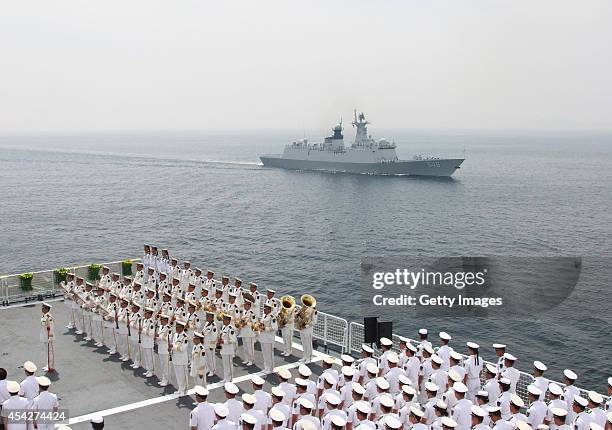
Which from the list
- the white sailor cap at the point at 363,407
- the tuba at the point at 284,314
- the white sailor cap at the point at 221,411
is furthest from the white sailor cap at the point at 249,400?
the tuba at the point at 284,314

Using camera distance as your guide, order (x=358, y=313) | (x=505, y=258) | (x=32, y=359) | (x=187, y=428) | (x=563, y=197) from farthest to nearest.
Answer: (x=563, y=197)
(x=505, y=258)
(x=358, y=313)
(x=32, y=359)
(x=187, y=428)

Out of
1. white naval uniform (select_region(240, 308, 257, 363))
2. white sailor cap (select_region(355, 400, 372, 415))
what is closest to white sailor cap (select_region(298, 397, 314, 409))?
white sailor cap (select_region(355, 400, 372, 415))

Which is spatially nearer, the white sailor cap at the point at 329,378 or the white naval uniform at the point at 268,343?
the white sailor cap at the point at 329,378

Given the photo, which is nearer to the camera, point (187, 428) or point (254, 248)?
point (187, 428)

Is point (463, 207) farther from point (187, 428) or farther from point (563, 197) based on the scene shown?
point (187, 428)

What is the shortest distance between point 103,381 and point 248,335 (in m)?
4.10

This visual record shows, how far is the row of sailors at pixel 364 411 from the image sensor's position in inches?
398

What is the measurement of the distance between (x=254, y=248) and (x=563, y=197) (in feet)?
209

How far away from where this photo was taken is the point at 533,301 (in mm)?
39844

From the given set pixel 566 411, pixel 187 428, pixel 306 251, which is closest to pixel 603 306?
pixel 306 251

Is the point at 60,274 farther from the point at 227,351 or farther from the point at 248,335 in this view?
the point at 227,351

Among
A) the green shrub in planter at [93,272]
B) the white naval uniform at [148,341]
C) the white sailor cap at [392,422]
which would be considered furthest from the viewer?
the green shrub in planter at [93,272]

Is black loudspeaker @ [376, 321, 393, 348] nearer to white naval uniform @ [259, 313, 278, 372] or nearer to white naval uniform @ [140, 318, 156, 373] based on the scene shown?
white naval uniform @ [259, 313, 278, 372]

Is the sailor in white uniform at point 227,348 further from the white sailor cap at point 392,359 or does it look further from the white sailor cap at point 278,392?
the white sailor cap at point 392,359
